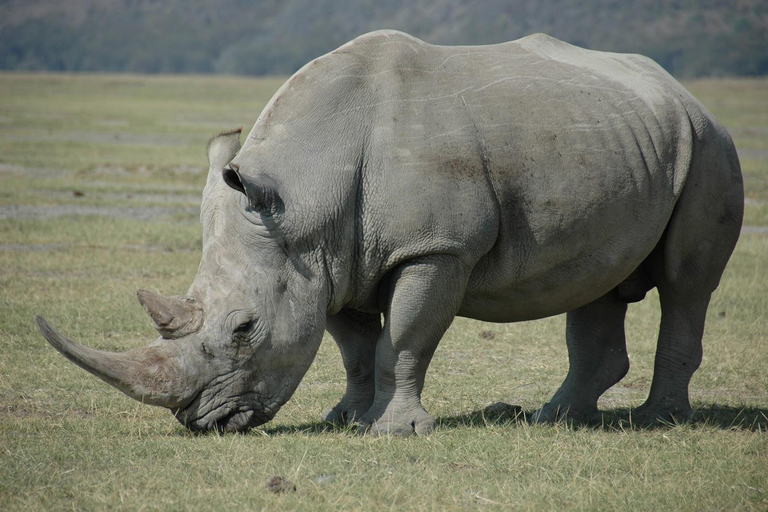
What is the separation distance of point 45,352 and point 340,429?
2.89 m

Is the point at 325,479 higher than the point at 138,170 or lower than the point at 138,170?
higher

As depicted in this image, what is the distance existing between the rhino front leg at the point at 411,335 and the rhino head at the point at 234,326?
0.43 meters

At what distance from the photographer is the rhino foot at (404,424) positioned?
6051mm

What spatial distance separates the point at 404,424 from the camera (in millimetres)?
6070

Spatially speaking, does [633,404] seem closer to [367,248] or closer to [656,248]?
[656,248]

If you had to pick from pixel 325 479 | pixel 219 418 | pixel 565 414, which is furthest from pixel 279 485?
pixel 565 414

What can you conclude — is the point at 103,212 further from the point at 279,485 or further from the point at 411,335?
the point at 279,485

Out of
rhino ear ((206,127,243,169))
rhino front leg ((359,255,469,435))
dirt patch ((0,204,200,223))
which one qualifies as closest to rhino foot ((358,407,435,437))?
rhino front leg ((359,255,469,435))

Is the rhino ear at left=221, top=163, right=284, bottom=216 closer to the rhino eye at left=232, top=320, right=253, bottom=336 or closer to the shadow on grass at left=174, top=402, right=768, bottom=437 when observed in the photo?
the rhino eye at left=232, top=320, right=253, bottom=336

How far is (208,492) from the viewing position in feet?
16.1

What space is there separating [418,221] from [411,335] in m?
0.67

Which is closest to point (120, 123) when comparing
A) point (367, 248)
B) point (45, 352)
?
point (45, 352)

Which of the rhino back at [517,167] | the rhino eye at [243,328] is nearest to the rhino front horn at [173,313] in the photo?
the rhino eye at [243,328]

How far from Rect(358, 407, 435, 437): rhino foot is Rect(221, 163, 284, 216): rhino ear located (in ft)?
4.48
